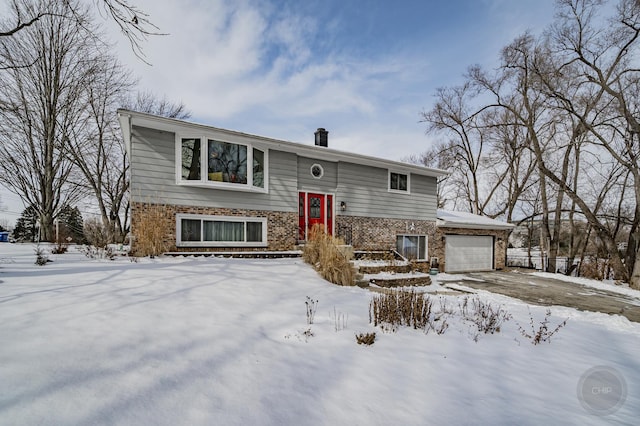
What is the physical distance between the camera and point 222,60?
28.9 feet

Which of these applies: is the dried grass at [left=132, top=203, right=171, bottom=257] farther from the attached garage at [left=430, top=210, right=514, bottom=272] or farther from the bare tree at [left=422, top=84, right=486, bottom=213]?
the bare tree at [left=422, top=84, right=486, bottom=213]

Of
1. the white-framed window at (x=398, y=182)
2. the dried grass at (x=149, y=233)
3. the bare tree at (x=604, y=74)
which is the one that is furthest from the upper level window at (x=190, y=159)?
the bare tree at (x=604, y=74)

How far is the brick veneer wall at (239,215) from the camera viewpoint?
775cm

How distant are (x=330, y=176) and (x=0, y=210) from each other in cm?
3134

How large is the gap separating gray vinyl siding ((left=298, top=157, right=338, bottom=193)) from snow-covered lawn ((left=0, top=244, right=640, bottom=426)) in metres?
6.49

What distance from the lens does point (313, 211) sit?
10625 mm

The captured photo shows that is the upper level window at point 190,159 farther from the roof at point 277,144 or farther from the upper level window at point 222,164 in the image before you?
the roof at point 277,144

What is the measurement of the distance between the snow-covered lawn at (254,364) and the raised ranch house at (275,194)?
4.18 metres

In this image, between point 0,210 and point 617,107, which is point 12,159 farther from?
point 617,107

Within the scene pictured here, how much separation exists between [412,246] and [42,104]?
19008mm

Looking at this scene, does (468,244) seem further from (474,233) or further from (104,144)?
(104,144)

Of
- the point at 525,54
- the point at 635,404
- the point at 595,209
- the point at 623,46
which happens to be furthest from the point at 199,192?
the point at 595,209

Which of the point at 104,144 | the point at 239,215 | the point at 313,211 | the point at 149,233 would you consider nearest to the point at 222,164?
the point at 239,215

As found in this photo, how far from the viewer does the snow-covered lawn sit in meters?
1.89
